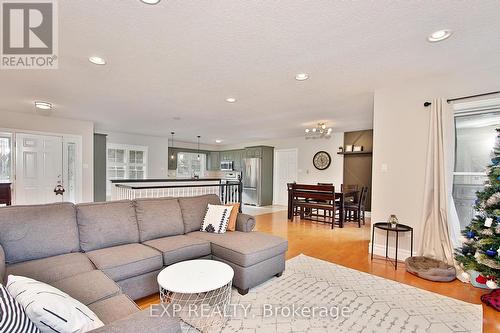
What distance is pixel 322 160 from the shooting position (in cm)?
747

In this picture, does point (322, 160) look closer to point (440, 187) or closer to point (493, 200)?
point (440, 187)

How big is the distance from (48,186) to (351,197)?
289 inches

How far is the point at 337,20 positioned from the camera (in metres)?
1.86

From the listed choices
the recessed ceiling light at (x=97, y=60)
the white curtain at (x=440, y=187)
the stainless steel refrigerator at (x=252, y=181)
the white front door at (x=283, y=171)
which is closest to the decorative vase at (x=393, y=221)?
the white curtain at (x=440, y=187)

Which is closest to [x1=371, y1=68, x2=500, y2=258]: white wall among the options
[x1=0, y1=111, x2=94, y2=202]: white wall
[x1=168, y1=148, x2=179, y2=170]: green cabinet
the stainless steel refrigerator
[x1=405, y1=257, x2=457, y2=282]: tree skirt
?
[x1=405, y1=257, x2=457, y2=282]: tree skirt

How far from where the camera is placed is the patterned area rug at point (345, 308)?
1896 mm

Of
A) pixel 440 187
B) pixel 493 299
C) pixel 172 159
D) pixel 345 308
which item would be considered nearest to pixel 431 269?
pixel 493 299

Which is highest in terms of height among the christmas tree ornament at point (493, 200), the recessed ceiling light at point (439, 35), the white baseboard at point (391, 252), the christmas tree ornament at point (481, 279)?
the recessed ceiling light at point (439, 35)

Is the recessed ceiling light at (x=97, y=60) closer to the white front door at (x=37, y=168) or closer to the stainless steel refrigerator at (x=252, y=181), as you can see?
the white front door at (x=37, y=168)

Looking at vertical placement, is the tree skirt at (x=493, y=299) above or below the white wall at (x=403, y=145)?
below

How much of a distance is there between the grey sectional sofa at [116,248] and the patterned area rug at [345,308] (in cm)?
26

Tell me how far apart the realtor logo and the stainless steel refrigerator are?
632 cm

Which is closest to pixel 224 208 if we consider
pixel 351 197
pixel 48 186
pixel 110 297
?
pixel 110 297

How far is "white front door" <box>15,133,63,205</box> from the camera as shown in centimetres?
507
